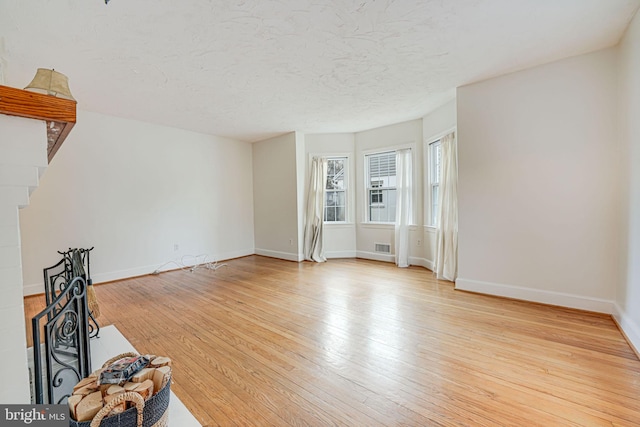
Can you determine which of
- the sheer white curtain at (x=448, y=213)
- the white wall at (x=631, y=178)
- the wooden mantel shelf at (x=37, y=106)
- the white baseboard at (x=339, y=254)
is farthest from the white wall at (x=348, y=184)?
the wooden mantel shelf at (x=37, y=106)

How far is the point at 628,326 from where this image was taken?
2.32 meters

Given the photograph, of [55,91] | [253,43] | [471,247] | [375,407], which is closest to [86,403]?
[375,407]

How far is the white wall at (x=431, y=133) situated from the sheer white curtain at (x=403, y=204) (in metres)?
0.29

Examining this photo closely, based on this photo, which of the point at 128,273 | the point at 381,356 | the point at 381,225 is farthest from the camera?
the point at 381,225

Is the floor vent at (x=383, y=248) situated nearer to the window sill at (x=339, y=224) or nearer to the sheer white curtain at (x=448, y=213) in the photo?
the window sill at (x=339, y=224)

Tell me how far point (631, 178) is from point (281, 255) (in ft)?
17.3

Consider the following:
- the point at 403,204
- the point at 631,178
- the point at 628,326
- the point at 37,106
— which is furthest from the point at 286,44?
the point at 628,326

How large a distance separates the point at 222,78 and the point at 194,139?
2647 millimetres

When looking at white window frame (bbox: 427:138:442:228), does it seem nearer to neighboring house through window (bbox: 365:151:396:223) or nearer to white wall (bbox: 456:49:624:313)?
neighboring house through window (bbox: 365:151:396:223)

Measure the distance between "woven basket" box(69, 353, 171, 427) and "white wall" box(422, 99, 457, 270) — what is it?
4.27 metres

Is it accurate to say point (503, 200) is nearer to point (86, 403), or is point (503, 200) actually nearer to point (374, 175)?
point (374, 175)

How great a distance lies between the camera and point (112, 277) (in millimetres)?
4332

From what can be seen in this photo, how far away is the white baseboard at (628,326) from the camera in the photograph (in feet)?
7.03

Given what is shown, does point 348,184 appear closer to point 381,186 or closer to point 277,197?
point 381,186
